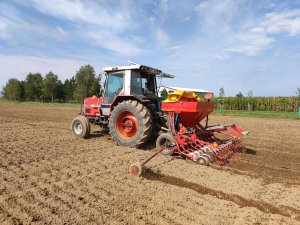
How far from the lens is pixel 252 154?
23.1 feet

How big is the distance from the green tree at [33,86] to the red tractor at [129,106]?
57976 millimetres

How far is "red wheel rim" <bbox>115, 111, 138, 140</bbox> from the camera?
7.44 metres

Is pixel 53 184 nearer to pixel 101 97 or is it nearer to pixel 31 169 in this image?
pixel 31 169

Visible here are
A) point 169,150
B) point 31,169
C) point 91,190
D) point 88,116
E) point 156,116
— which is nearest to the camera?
point 91,190

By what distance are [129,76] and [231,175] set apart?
3.93 meters

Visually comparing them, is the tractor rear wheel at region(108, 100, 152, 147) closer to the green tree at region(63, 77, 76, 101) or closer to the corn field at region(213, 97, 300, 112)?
the corn field at region(213, 97, 300, 112)

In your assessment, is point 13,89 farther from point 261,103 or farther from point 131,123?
point 131,123

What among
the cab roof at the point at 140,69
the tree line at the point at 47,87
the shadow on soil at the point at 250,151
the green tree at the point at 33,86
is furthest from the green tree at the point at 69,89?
the shadow on soil at the point at 250,151

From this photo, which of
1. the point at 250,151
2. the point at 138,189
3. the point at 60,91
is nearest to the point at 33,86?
the point at 60,91

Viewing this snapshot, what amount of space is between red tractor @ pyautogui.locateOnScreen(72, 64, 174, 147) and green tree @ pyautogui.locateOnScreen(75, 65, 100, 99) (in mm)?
36531

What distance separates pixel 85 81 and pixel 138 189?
44.5 metres

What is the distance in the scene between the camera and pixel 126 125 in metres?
7.53

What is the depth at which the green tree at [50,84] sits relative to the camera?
54.8m

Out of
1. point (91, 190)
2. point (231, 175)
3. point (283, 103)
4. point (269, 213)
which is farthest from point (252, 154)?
point (283, 103)
